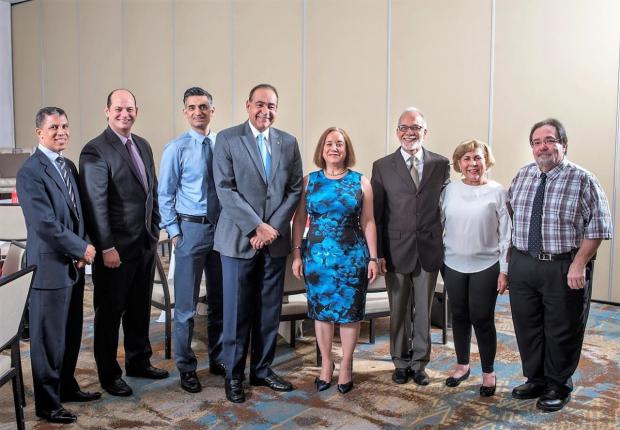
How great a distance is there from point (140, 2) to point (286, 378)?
6.36 m

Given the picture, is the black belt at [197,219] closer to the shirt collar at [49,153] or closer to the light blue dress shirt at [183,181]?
the light blue dress shirt at [183,181]

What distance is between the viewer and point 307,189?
3.28 metres

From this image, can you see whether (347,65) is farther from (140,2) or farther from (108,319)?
(108,319)

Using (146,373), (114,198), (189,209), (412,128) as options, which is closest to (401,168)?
(412,128)

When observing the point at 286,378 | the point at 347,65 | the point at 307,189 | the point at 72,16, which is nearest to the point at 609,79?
the point at 347,65

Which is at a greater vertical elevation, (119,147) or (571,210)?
(119,147)

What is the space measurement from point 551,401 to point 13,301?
99.4 inches

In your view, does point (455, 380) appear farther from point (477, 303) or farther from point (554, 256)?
point (554, 256)

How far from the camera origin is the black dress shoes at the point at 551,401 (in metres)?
3.10

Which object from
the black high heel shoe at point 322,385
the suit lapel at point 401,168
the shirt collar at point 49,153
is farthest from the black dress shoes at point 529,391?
the shirt collar at point 49,153

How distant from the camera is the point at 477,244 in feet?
10.5

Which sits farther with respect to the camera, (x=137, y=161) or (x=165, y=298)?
(x=165, y=298)

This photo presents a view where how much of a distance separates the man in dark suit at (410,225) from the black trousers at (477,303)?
14cm

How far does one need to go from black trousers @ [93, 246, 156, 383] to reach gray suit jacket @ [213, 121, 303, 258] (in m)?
0.49
